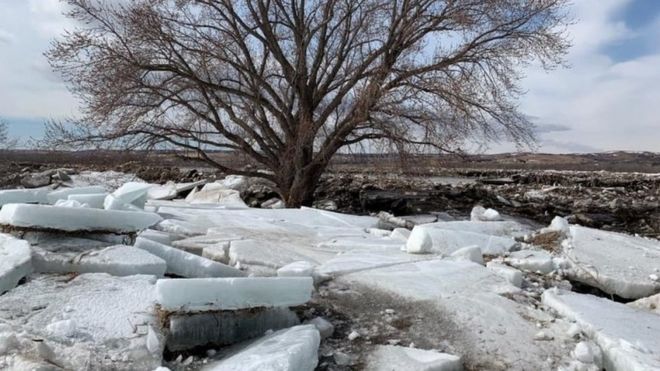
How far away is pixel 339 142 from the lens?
11.7m

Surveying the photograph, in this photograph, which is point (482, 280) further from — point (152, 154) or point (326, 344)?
point (152, 154)

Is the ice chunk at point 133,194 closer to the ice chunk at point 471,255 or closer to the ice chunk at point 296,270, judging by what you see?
the ice chunk at point 296,270

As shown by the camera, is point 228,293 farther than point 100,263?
No

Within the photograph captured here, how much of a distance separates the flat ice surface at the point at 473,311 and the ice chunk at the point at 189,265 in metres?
0.99

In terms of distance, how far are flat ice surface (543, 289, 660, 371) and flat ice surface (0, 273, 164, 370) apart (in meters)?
2.61

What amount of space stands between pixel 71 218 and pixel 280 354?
2.79 m

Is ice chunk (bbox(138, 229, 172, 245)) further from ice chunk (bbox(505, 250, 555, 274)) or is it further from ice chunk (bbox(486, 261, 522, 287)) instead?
ice chunk (bbox(505, 250, 555, 274))

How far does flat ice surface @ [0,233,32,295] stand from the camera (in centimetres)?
348

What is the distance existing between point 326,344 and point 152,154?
9.54 meters

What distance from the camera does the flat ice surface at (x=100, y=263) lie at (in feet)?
12.9

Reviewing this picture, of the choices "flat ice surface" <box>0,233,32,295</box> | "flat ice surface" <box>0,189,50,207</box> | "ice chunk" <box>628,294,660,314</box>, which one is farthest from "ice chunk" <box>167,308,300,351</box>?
"flat ice surface" <box>0,189,50,207</box>

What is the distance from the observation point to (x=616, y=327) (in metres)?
3.46

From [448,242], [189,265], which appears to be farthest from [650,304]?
[189,265]

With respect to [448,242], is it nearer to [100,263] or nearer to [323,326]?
Result: [323,326]
